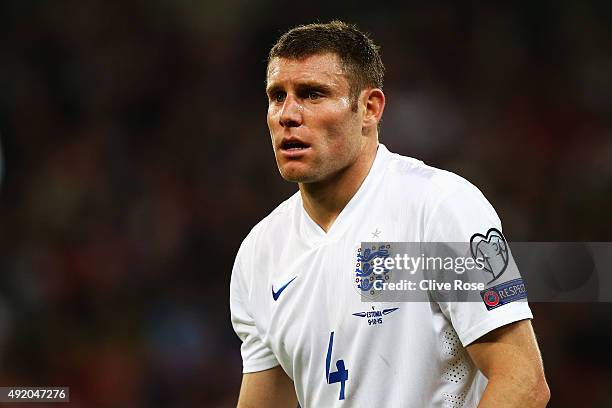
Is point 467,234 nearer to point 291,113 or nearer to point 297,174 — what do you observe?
point 297,174

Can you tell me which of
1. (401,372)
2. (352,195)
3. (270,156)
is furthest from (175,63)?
(401,372)

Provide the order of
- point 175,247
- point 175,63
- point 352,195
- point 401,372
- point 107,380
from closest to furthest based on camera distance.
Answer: point 401,372 → point 352,195 → point 107,380 → point 175,247 → point 175,63

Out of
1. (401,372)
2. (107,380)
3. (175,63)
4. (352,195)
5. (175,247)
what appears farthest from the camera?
(175,63)

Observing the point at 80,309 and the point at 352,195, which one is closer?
the point at 352,195

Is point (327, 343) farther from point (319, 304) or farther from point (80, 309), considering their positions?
point (80, 309)

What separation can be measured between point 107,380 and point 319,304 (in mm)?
3773

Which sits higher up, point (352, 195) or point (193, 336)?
point (352, 195)

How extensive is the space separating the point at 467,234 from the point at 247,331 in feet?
3.72

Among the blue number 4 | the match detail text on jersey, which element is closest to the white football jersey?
the blue number 4

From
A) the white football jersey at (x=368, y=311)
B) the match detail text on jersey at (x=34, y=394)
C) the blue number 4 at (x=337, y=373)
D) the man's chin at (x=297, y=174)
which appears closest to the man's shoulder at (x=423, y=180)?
the white football jersey at (x=368, y=311)

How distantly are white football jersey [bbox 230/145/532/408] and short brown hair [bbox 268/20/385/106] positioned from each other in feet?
0.97

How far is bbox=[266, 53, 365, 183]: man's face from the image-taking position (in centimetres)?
333

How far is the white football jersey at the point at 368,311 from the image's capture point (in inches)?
119

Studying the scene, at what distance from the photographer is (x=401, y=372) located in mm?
3088
